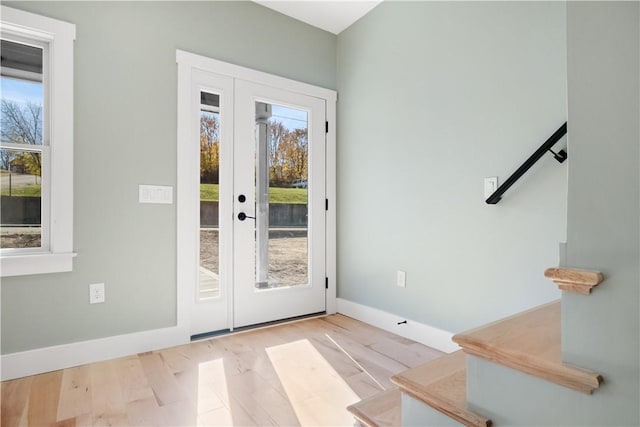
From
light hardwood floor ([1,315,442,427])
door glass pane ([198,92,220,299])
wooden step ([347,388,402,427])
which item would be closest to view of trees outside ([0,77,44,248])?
light hardwood floor ([1,315,442,427])

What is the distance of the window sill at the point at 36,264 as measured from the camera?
1952 mm

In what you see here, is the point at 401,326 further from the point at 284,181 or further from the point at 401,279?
the point at 284,181

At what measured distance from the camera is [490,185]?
2080 mm

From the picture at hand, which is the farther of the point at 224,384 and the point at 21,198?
the point at 21,198

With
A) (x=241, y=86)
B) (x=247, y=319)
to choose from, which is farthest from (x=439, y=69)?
(x=247, y=319)

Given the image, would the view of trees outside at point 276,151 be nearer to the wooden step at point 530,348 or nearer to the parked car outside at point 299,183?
the parked car outside at point 299,183

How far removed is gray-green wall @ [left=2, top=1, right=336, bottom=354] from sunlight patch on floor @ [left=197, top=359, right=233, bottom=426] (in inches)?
22.9

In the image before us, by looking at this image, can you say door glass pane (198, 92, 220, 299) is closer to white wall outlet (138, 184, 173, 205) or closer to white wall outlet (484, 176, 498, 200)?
white wall outlet (138, 184, 173, 205)

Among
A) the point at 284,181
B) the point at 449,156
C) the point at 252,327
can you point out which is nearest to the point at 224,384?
the point at 252,327

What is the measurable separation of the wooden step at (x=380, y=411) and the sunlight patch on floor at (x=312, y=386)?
308 mm

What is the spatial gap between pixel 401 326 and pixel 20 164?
2640 mm

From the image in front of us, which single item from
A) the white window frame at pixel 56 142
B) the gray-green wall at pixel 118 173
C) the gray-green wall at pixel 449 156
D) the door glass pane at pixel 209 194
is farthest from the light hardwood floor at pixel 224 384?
the white window frame at pixel 56 142

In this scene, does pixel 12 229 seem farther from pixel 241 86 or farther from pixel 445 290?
pixel 445 290

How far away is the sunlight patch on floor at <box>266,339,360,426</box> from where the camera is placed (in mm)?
1603
